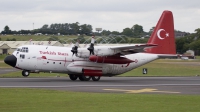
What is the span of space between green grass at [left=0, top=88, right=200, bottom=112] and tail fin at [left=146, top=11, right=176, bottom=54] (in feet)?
65.9

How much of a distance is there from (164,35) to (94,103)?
24067 mm

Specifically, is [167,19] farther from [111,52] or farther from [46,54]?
[46,54]

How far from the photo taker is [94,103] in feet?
69.4

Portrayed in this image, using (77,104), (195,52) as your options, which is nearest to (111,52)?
(77,104)

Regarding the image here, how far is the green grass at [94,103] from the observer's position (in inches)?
750

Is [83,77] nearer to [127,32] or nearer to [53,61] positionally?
[53,61]

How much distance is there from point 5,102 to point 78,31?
4338 inches

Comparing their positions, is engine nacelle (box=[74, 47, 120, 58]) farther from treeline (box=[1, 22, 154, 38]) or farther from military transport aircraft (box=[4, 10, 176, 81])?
treeline (box=[1, 22, 154, 38])

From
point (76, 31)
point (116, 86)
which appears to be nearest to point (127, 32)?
point (76, 31)

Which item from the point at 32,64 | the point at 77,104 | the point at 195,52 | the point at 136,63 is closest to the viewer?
the point at 77,104

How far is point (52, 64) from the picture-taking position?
3931 cm

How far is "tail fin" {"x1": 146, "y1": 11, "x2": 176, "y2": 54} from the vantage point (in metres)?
43.7

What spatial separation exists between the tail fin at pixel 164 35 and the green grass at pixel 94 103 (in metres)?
20.1

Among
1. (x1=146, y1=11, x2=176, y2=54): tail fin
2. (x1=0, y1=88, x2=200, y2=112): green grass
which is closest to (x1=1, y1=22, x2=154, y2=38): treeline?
(x1=146, y1=11, x2=176, y2=54): tail fin
